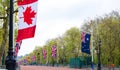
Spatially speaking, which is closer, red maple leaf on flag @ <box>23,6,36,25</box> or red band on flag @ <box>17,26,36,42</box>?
red band on flag @ <box>17,26,36,42</box>

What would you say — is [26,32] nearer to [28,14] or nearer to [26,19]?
[26,19]

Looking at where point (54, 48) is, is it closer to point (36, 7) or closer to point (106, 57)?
point (106, 57)

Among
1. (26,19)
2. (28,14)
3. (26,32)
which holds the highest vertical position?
(28,14)

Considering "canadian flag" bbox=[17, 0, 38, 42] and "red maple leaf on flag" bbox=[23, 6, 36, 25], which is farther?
"red maple leaf on flag" bbox=[23, 6, 36, 25]

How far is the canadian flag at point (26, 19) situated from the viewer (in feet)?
48.8

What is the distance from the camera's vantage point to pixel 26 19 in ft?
49.4

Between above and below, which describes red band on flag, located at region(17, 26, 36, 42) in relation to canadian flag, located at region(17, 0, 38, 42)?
below

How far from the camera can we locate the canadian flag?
48.8ft

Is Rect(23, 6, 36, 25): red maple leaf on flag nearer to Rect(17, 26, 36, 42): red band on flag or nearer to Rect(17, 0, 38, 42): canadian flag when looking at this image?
Rect(17, 0, 38, 42): canadian flag

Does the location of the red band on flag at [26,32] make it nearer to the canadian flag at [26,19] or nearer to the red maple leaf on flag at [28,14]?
the canadian flag at [26,19]

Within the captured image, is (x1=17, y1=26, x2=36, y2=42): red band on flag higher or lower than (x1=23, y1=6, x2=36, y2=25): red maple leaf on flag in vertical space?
lower

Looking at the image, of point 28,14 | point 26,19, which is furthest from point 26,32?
point 28,14

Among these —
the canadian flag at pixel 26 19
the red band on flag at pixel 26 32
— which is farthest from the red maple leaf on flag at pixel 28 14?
the red band on flag at pixel 26 32

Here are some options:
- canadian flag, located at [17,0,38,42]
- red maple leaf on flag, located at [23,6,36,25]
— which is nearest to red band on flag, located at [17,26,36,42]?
canadian flag, located at [17,0,38,42]
